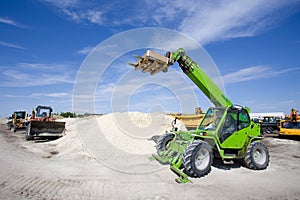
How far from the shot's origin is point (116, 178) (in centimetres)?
546

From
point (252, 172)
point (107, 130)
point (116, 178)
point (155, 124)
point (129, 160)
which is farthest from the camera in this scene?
point (155, 124)

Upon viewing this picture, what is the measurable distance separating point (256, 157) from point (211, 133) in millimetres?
2193

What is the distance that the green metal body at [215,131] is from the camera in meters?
6.39

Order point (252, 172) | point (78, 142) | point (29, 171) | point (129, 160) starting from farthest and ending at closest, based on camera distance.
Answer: point (78, 142) < point (129, 160) < point (252, 172) < point (29, 171)

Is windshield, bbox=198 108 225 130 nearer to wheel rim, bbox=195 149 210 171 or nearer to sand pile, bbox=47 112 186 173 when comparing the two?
wheel rim, bbox=195 149 210 171

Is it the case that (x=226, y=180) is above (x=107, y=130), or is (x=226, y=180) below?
below

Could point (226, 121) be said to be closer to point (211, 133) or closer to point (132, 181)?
point (211, 133)

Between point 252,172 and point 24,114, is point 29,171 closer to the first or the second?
point 252,172

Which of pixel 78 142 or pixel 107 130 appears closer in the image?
pixel 78 142

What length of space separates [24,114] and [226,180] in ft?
78.7

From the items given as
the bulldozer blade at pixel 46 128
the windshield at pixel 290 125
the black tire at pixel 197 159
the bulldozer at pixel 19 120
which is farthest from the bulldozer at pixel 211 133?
the bulldozer at pixel 19 120

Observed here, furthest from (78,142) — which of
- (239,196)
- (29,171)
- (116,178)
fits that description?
(239,196)

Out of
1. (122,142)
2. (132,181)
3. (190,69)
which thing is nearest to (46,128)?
(122,142)

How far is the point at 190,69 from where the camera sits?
723cm
